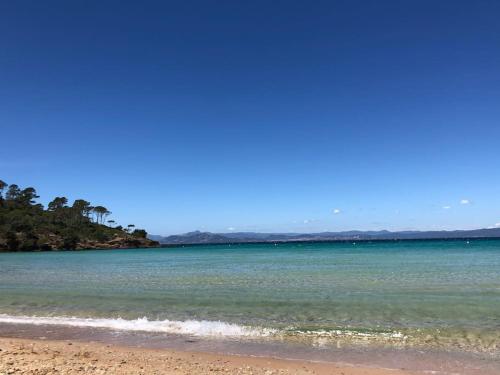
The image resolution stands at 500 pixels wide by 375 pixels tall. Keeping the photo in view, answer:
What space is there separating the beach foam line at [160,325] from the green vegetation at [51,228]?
125130mm

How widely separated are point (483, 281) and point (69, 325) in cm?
2395

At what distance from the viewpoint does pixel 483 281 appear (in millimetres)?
24391

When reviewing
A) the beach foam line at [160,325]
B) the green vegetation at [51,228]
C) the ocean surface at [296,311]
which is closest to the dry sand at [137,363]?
the ocean surface at [296,311]

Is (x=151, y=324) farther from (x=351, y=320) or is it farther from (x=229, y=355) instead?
(x=351, y=320)

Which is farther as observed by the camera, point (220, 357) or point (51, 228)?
point (51, 228)

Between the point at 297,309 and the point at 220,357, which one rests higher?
the point at 297,309

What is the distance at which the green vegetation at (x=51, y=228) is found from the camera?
124 meters

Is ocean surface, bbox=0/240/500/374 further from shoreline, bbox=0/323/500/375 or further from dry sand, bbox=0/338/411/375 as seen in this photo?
dry sand, bbox=0/338/411/375

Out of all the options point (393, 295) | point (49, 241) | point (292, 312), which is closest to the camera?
point (292, 312)

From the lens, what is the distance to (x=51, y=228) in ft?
457

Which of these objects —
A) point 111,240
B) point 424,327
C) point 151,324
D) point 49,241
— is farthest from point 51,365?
point 111,240

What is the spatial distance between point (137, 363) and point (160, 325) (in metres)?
4.46

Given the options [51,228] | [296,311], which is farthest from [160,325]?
[51,228]

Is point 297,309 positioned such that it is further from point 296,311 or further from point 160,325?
point 160,325
